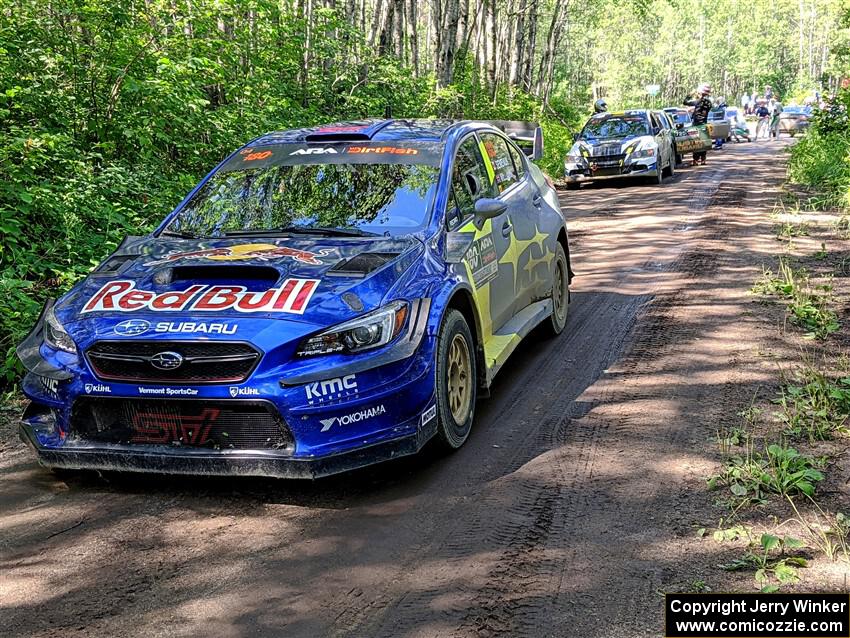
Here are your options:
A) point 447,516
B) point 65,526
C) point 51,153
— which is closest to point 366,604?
point 447,516

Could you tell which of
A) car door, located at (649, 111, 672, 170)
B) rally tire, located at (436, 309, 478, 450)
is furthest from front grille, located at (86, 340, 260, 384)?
car door, located at (649, 111, 672, 170)

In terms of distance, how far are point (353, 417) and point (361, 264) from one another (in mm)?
928

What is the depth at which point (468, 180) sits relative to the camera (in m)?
6.16

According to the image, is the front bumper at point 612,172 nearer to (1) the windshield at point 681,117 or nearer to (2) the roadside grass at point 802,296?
(1) the windshield at point 681,117

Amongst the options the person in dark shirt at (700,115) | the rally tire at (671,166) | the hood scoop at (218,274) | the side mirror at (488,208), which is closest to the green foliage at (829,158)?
the rally tire at (671,166)

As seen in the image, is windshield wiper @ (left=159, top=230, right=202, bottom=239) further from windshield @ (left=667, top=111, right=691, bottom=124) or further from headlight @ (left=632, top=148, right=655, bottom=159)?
windshield @ (left=667, top=111, right=691, bottom=124)

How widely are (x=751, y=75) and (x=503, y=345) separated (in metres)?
105

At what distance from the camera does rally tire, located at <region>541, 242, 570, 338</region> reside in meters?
7.56

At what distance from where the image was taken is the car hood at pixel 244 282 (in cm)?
444

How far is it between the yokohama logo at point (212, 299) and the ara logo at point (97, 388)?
0.41 m

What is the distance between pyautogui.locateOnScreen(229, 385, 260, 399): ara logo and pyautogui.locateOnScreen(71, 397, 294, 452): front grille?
41 mm

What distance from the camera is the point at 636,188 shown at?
68.9ft

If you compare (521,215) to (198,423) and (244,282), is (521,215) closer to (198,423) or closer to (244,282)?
(244,282)

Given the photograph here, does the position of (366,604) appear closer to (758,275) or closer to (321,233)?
(321,233)
